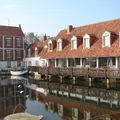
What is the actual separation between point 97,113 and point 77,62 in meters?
22.5

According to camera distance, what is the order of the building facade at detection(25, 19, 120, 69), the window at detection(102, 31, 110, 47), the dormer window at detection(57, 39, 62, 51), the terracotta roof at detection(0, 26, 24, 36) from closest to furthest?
the building facade at detection(25, 19, 120, 69) → the window at detection(102, 31, 110, 47) → the dormer window at detection(57, 39, 62, 51) → the terracotta roof at detection(0, 26, 24, 36)

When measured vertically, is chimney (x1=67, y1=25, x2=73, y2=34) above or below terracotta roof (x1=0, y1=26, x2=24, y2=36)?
below

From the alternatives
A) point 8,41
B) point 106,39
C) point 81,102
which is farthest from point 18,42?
point 81,102

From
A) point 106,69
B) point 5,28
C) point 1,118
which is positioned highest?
point 5,28

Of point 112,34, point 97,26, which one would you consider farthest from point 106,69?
point 97,26

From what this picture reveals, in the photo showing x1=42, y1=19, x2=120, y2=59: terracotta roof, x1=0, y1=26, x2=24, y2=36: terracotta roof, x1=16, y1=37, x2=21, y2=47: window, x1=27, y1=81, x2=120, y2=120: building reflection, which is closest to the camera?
x1=27, y1=81, x2=120, y2=120: building reflection

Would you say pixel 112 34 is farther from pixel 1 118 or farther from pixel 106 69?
pixel 1 118

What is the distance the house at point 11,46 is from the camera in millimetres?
66188

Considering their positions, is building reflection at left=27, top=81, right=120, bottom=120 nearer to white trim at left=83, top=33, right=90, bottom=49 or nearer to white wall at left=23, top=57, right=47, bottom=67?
white trim at left=83, top=33, right=90, bottom=49

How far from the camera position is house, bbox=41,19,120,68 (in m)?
36.4

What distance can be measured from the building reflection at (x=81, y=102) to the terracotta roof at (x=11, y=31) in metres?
36.7

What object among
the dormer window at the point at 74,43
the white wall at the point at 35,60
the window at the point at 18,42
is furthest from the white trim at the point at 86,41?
the window at the point at 18,42

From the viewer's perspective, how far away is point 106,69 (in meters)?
33.1

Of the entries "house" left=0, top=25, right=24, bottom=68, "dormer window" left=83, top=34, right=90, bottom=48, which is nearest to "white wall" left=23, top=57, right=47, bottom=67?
"house" left=0, top=25, right=24, bottom=68
